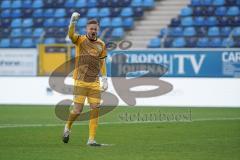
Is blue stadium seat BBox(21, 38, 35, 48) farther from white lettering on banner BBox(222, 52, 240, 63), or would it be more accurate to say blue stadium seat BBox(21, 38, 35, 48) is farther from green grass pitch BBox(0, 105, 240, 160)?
green grass pitch BBox(0, 105, 240, 160)

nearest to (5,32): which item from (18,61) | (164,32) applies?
(18,61)

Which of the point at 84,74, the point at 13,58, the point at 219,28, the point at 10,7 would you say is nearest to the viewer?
the point at 84,74

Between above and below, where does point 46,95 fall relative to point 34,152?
below

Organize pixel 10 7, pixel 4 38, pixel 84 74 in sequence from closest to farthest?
pixel 84 74
pixel 4 38
pixel 10 7

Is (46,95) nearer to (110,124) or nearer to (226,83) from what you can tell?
(226,83)

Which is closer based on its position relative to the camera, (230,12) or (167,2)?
(230,12)

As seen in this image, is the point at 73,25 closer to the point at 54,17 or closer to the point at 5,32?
the point at 5,32

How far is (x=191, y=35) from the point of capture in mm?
32781

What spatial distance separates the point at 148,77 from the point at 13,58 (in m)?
7.82

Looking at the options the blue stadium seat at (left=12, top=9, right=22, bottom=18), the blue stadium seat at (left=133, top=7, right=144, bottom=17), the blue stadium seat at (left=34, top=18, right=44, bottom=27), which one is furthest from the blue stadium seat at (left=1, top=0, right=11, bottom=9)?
the blue stadium seat at (left=133, top=7, right=144, bottom=17)

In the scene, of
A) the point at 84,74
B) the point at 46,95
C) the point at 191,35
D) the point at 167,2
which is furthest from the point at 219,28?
the point at 84,74

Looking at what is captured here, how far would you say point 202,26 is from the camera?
33.4 m

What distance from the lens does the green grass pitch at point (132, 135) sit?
11.0m

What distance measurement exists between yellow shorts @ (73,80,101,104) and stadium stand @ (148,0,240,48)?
723 inches
